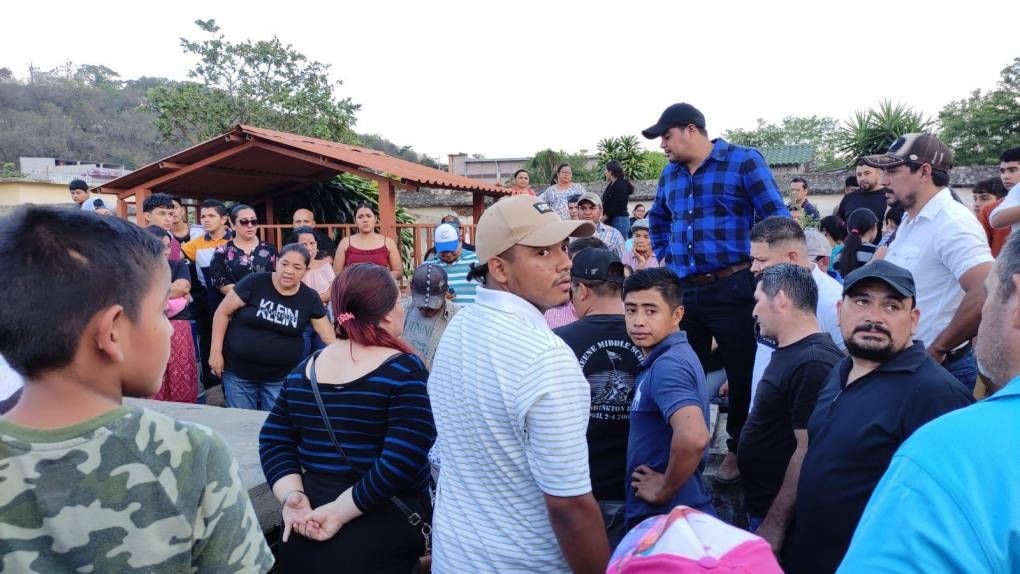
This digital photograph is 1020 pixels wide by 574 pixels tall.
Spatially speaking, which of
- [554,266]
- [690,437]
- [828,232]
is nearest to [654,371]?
[690,437]

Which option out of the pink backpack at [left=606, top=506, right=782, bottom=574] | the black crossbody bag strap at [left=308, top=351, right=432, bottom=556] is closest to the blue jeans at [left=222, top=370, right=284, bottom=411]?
the black crossbody bag strap at [left=308, top=351, right=432, bottom=556]

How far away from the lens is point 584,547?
204 centimetres

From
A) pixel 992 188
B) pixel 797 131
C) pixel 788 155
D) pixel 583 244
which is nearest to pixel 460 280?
pixel 583 244

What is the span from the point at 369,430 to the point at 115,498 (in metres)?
1.46

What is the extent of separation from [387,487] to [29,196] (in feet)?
93.4

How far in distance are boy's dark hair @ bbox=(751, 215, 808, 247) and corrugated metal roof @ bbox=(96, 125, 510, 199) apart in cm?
758

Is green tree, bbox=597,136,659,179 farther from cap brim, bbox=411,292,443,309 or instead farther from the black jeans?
the black jeans

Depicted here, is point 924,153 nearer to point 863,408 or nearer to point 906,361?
point 906,361

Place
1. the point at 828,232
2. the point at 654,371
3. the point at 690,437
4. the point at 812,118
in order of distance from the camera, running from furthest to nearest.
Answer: the point at 812,118 → the point at 828,232 → the point at 654,371 → the point at 690,437

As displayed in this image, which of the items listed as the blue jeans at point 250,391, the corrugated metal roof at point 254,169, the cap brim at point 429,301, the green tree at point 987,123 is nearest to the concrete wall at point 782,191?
the corrugated metal roof at point 254,169

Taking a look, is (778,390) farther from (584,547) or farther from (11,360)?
(11,360)

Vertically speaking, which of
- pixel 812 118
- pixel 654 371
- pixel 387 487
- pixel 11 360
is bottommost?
pixel 387 487

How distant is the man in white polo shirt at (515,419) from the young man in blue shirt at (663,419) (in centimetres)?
71

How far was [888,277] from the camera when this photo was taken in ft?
8.71
